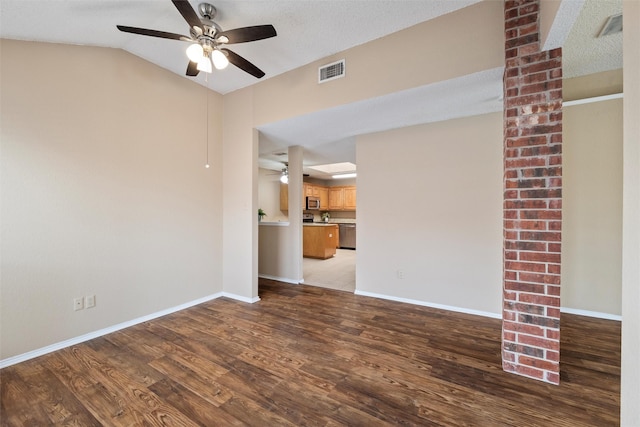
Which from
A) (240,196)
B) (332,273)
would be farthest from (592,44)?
(332,273)

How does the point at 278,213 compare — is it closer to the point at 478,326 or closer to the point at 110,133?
the point at 110,133

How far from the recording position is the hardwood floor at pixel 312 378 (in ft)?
4.85

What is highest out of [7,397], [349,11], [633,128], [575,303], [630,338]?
[349,11]

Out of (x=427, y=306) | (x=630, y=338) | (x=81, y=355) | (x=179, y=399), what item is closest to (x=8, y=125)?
(x=81, y=355)

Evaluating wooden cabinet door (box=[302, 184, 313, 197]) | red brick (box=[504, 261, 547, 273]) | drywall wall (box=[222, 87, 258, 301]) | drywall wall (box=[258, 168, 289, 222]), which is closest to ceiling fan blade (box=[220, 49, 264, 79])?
drywall wall (box=[222, 87, 258, 301])

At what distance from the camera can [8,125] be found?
197 cm

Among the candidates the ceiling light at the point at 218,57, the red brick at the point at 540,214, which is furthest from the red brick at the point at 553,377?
the ceiling light at the point at 218,57

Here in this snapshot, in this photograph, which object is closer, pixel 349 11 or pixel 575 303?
pixel 349 11

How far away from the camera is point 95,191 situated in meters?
2.43

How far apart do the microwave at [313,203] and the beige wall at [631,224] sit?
735 centimetres

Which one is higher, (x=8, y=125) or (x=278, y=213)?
(x=8, y=125)

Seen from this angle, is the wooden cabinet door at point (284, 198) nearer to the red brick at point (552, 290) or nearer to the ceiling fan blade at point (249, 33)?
the ceiling fan blade at point (249, 33)

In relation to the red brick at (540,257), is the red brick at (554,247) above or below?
above

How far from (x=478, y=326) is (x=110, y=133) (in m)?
4.32
